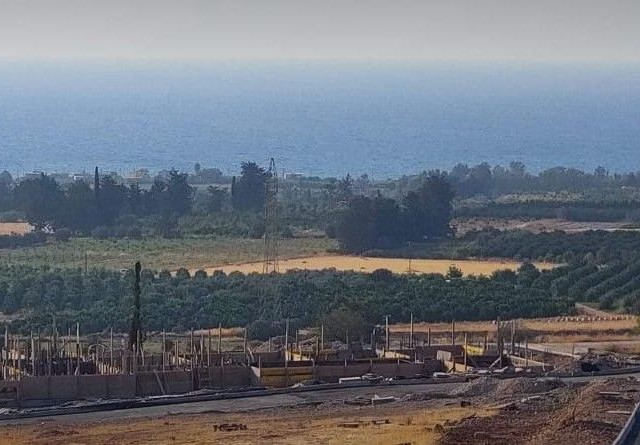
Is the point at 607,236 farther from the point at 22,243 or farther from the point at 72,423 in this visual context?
the point at 72,423

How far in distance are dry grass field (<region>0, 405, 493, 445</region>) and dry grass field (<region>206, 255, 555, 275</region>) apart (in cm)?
2878

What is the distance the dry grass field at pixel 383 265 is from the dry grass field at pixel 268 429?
28.8 meters

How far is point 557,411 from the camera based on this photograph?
26.4 meters

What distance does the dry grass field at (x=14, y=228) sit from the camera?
70.6 meters

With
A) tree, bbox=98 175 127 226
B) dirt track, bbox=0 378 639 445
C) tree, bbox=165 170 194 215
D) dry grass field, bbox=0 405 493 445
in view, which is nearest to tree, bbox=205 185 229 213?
tree, bbox=165 170 194 215

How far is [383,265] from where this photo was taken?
200ft

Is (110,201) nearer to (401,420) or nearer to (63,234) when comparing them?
(63,234)

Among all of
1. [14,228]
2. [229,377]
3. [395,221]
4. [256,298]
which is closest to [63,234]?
[14,228]

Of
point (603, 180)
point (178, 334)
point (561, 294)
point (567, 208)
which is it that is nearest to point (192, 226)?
point (567, 208)

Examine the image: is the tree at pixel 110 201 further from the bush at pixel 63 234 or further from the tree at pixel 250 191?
the tree at pixel 250 191

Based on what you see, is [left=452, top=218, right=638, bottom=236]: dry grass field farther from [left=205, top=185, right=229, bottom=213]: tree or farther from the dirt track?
the dirt track

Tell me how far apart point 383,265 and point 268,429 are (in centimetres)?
3464

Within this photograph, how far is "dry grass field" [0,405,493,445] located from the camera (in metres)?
25.2

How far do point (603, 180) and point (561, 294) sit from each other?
56.5 m
